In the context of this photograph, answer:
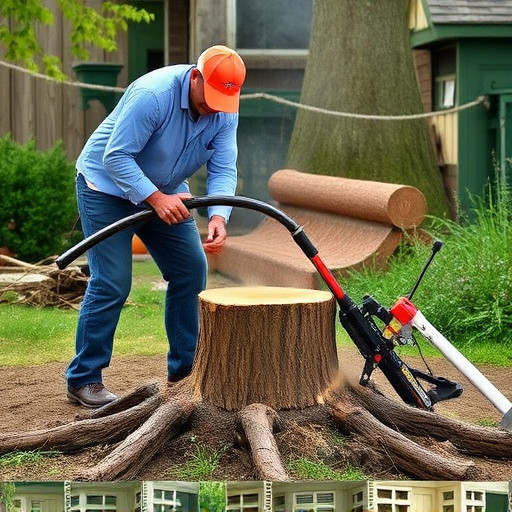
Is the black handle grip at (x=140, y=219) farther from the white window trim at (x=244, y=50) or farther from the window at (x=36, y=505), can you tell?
the white window trim at (x=244, y=50)

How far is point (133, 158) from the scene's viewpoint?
484cm

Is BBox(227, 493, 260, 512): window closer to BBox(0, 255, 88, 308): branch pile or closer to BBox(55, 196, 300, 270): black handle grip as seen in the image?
BBox(55, 196, 300, 270): black handle grip

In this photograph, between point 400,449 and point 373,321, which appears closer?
point 400,449

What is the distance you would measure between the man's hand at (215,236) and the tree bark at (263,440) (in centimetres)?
79

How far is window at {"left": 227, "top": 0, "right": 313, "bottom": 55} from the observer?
13383 millimetres

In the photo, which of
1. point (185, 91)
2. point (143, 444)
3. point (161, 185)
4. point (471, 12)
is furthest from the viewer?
point (471, 12)

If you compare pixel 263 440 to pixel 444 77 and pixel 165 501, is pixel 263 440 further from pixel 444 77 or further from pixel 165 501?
pixel 444 77

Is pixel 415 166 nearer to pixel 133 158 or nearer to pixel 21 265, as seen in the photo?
pixel 21 265

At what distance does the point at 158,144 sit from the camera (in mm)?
4965

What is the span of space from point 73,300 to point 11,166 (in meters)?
2.19

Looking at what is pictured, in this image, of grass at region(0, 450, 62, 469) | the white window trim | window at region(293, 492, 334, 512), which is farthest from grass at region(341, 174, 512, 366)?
the white window trim

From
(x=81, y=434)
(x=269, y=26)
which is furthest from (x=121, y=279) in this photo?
(x=269, y=26)

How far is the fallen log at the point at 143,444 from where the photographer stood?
4047 mm

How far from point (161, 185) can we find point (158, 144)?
0.72 feet
